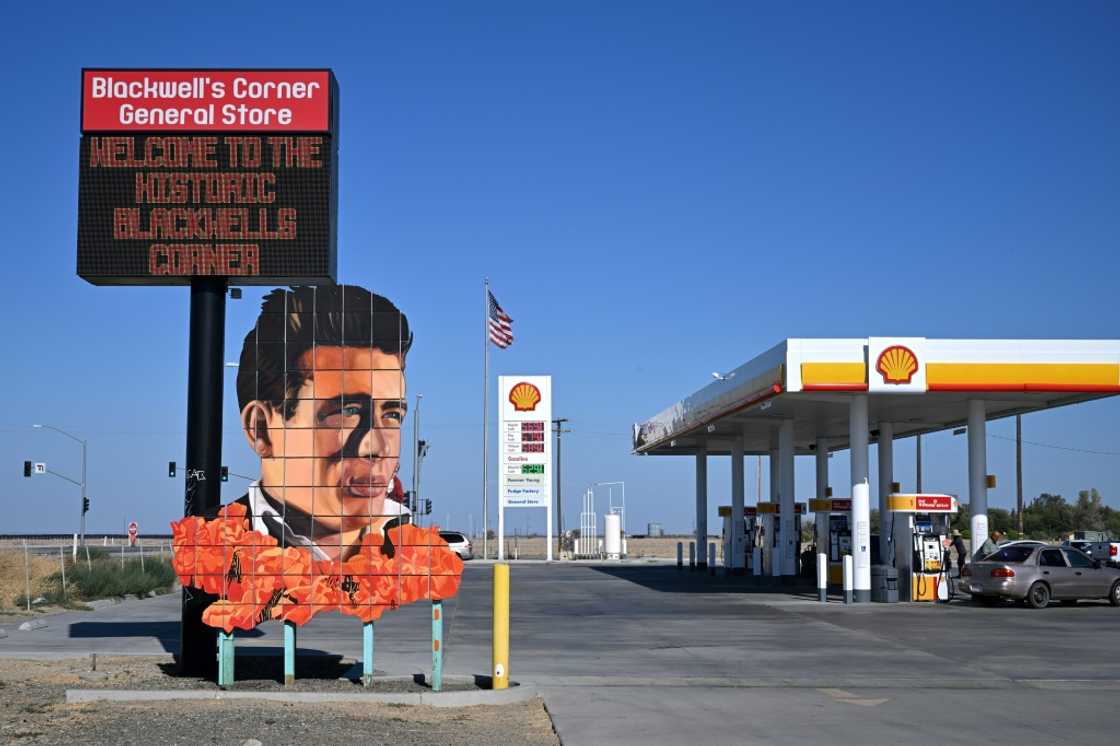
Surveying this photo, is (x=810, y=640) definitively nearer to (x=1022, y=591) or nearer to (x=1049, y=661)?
(x=1049, y=661)

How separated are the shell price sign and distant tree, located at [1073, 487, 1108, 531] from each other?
5496 centimetres

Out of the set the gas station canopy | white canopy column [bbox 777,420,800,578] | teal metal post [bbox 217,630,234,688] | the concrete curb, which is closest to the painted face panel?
teal metal post [bbox 217,630,234,688]

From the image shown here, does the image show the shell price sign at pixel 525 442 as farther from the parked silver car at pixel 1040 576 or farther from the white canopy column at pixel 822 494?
the parked silver car at pixel 1040 576

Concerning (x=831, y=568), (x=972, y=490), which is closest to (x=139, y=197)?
(x=972, y=490)

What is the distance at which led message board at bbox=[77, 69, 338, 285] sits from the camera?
48.8 ft

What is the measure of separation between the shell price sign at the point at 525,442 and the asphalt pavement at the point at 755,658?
24455mm

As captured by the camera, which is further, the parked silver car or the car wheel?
the car wheel

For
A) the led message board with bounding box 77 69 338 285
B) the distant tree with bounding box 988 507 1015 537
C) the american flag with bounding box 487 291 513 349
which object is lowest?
the distant tree with bounding box 988 507 1015 537

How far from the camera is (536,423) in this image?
56781mm

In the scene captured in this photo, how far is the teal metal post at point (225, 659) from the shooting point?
1421 cm

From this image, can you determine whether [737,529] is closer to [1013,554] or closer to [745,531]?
[745,531]

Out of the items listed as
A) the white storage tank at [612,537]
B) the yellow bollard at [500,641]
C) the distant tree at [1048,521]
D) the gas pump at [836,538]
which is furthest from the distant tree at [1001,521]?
the yellow bollard at [500,641]

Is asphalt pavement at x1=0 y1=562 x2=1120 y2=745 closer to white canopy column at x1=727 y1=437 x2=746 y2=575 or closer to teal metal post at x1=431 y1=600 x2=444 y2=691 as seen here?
teal metal post at x1=431 y1=600 x2=444 y2=691

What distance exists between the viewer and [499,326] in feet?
187
